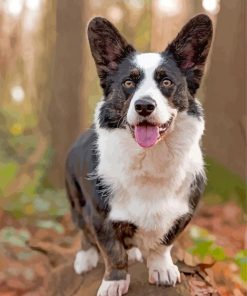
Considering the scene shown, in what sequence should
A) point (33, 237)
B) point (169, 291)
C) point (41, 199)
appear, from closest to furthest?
point (169, 291), point (33, 237), point (41, 199)

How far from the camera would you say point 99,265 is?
378 cm

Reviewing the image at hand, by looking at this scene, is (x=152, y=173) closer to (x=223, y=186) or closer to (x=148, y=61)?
(x=148, y=61)

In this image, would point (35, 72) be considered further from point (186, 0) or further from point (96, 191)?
point (96, 191)

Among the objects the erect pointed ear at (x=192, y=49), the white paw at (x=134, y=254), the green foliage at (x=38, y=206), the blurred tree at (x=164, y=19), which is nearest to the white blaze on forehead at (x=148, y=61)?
the erect pointed ear at (x=192, y=49)

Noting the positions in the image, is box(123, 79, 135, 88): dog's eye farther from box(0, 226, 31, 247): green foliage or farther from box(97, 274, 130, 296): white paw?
box(0, 226, 31, 247): green foliage

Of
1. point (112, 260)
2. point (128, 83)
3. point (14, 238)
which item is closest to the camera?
point (128, 83)

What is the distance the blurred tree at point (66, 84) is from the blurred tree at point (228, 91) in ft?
5.10

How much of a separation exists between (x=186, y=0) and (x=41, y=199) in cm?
311

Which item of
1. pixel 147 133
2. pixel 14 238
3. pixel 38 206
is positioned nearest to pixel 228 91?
pixel 38 206

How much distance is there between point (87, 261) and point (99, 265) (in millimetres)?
82

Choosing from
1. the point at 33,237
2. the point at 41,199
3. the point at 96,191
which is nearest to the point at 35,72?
the point at 41,199

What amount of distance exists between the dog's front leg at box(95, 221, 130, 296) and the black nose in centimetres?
71

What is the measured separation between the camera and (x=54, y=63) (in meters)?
7.04

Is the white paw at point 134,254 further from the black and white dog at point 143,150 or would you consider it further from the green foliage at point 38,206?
the green foliage at point 38,206
